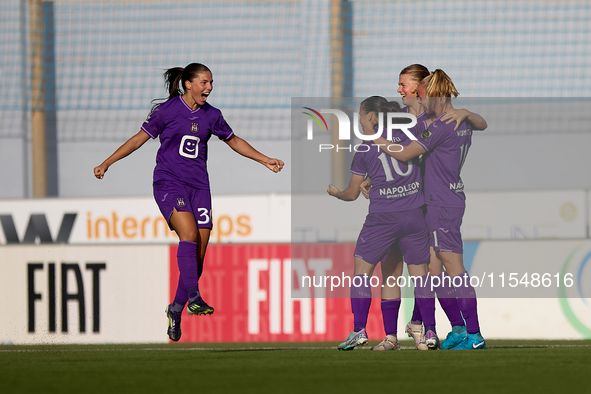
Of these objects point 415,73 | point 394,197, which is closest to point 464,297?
point 394,197

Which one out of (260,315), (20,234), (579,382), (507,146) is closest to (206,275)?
(260,315)

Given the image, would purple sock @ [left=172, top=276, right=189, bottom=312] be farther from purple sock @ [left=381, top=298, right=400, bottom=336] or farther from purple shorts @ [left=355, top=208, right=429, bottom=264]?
purple sock @ [left=381, top=298, right=400, bottom=336]

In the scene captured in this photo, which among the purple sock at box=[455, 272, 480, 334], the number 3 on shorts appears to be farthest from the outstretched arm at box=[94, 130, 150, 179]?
the purple sock at box=[455, 272, 480, 334]

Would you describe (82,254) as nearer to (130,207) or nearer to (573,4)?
(130,207)

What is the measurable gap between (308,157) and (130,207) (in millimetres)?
2220

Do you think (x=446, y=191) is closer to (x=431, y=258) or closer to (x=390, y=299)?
(x=431, y=258)

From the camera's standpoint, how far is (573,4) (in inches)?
461

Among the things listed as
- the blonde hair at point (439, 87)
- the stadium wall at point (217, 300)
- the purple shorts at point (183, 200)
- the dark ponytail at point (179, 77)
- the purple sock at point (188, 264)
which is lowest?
the stadium wall at point (217, 300)

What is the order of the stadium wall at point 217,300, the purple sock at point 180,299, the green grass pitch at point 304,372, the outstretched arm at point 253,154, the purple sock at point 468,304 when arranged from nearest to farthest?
the green grass pitch at point 304,372 → the purple sock at point 468,304 → the purple sock at point 180,299 → the outstretched arm at point 253,154 → the stadium wall at point 217,300

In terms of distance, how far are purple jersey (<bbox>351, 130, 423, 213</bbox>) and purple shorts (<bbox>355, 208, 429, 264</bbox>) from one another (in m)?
0.05

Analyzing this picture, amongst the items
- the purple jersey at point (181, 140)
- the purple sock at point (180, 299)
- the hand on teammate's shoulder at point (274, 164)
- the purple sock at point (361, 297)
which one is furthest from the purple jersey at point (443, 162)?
the purple sock at point (180, 299)

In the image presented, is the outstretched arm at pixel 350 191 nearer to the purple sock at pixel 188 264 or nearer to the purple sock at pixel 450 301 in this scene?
the purple sock at pixel 450 301

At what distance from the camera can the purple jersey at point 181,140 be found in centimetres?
503

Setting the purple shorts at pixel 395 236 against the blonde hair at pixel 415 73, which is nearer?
the purple shorts at pixel 395 236
